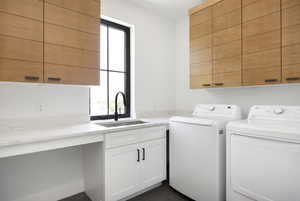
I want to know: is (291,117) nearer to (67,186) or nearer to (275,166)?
(275,166)

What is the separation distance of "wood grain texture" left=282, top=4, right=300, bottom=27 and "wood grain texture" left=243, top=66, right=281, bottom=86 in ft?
1.44

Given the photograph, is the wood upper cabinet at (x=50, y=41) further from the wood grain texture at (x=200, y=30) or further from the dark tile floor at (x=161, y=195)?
the dark tile floor at (x=161, y=195)

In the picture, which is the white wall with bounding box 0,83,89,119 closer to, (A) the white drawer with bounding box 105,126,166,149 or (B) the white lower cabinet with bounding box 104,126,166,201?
(A) the white drawer with bounding box 105,126,166,149

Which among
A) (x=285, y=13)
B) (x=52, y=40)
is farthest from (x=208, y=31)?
(x=52, y=40)

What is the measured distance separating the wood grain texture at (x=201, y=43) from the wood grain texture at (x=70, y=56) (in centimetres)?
147

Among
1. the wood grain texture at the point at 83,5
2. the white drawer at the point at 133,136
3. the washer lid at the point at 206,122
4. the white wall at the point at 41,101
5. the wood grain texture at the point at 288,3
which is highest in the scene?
the wood grain texture at the point at 83,5

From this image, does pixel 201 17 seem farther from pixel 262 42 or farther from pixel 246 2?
pixel 262 42

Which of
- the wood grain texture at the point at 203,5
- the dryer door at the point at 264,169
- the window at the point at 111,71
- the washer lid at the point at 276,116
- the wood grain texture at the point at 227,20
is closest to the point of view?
the dryer door at the point at 264,169

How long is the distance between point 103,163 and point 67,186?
2.44ft

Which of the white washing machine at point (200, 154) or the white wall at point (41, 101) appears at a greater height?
the white wall at point (41, 101)

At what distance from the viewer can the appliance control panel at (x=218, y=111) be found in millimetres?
2104

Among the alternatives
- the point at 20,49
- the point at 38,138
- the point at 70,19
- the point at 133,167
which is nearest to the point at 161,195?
the point at 133,167

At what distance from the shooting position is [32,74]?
152 centimetres

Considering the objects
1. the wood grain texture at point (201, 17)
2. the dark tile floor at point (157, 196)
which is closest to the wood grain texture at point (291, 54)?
the wood grain texture at point (201, 17)
